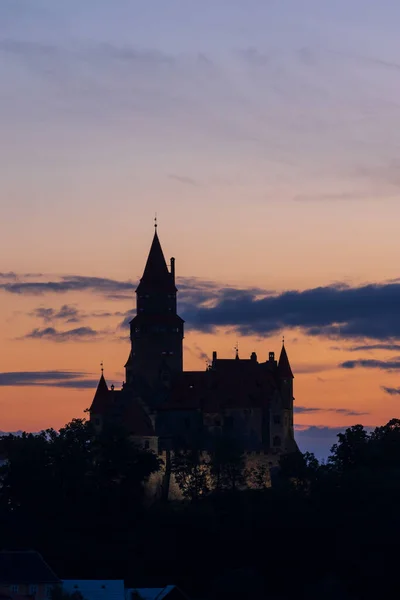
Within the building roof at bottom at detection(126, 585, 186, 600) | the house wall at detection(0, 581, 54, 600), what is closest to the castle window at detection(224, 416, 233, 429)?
the building roof at bottom at detection(126, 585, 186, 600)

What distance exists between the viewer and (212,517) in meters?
166

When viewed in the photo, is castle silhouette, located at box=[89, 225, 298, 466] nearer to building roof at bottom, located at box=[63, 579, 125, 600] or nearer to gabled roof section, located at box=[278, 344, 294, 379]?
gabled roof section, located at box=[278, 344, 294, 379]

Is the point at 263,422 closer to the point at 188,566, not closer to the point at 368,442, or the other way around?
the point at 368,442

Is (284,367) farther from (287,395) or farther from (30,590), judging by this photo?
(30,590)

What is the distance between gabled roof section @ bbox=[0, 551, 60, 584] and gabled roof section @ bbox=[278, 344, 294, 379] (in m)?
41.3

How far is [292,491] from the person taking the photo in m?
172

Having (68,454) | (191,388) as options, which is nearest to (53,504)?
(68,454)

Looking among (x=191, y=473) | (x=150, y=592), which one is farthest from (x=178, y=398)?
(x=150, y=592)

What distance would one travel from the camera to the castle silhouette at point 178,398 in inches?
6993

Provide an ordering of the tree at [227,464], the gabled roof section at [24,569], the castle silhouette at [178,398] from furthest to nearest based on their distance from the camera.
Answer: the castle silhouette at [178,398] < the tree at [227,464] < the gabled roof section at [24,569]

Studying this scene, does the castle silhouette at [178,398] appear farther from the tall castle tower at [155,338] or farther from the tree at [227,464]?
the tree at [227,464]

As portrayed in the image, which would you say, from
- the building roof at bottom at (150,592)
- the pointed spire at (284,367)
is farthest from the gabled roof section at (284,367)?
the building roof at bottom at (150,592)

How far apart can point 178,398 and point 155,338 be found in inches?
234

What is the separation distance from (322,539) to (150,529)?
14.0 m
